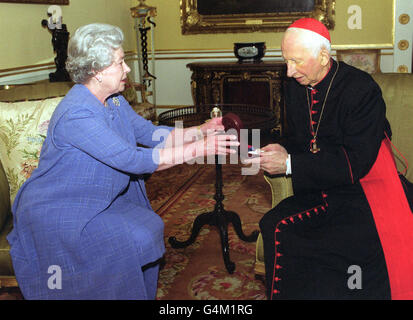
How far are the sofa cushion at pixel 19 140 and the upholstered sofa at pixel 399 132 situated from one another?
50.0 inches

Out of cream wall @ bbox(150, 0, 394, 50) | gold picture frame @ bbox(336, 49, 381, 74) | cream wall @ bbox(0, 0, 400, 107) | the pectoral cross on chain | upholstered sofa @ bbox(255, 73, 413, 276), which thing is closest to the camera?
the pectoral cross on chain

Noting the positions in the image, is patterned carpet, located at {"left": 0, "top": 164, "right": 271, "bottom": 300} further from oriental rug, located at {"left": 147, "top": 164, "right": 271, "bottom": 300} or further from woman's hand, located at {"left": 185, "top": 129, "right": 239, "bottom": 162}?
woman's hand, located at {"left": 185, "top": 129, "right": 239, "bottom": 162}

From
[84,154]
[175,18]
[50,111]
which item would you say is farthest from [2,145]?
[175,18]

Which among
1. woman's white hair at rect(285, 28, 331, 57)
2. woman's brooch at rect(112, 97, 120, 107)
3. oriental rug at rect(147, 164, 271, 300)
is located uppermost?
woman's white hair at rect(285, 28, 331, 57)

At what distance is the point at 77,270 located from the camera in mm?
1907

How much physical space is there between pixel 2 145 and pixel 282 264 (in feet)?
5.21

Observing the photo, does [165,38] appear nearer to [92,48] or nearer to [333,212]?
[92,48]

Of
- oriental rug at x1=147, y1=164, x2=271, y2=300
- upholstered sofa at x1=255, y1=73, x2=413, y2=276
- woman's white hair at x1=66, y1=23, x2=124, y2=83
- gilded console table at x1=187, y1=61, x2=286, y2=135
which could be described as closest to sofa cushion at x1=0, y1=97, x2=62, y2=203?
woman's white hair at x1=66, y1=23, x2=124, y2=83

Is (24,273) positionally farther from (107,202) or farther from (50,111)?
(50,111)

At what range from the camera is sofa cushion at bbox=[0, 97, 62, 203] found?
237cm

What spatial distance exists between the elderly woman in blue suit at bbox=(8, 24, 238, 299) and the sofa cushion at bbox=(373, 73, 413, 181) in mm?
961

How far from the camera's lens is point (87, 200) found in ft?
6.39

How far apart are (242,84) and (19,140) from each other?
378 cm

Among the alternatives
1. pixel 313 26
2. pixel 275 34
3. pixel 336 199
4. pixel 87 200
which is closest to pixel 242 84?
pixel 275 34
